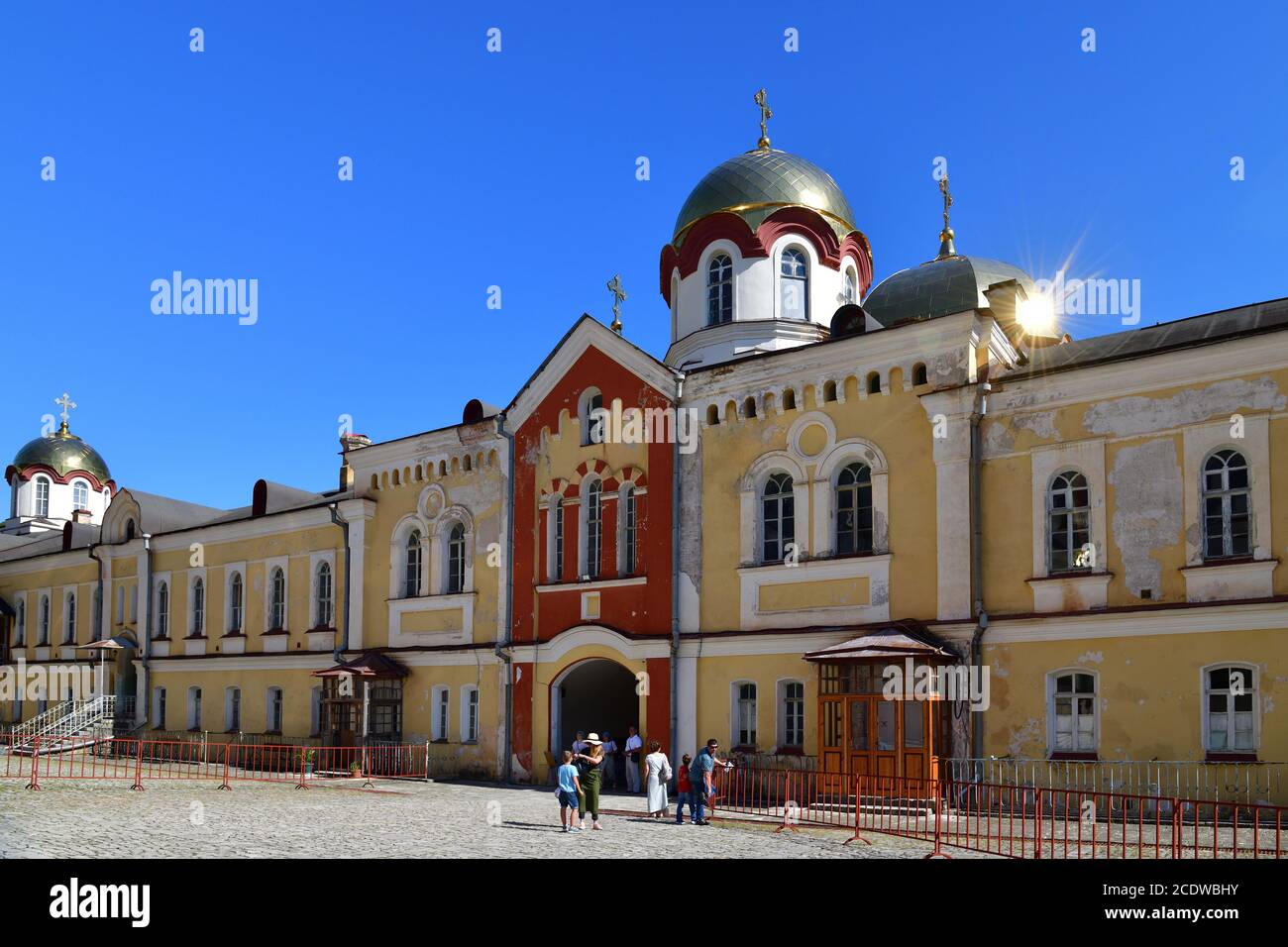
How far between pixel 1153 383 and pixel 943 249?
15.2 meters

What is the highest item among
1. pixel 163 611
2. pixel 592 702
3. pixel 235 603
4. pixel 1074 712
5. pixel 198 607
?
pixel 235 603

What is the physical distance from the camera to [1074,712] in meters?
18.9

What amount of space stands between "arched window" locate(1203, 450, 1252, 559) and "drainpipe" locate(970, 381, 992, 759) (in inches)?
131

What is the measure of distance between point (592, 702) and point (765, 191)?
469 inches

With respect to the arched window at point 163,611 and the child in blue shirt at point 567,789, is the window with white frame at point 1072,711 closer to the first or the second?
the child in blue shirt at point 567,789

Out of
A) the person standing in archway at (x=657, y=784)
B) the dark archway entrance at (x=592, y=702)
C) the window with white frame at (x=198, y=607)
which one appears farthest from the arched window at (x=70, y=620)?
the person standing in archway at (x=657, y=784)

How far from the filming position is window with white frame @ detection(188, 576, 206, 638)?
115ft

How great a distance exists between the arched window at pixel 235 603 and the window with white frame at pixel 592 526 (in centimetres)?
1301

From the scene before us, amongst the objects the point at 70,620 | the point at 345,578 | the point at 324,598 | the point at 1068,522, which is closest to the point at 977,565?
the point at 1068,522

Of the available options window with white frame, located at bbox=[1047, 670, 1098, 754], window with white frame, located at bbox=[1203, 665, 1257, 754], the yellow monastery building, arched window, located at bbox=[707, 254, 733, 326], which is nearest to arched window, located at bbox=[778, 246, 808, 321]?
the yellow monastery building

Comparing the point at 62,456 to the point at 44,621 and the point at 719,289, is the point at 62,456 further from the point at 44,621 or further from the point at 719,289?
the point at 719,289

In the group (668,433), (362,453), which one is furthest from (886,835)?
(362,453)

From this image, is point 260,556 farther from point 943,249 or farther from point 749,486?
point 943,249

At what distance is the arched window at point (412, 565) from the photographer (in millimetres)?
29031
